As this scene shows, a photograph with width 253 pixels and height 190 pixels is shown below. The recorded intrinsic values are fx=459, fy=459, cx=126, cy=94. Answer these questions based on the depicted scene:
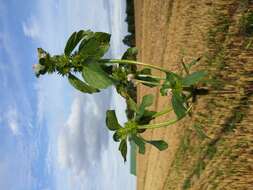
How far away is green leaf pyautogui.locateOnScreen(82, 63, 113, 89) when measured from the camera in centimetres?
450

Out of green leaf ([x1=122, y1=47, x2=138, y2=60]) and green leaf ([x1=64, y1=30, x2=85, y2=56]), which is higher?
green leaf ([x1=64, y1=30, x2=85, y2=56])

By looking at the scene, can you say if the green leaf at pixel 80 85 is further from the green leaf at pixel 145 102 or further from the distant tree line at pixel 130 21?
the distant tree line at pixel 130 21

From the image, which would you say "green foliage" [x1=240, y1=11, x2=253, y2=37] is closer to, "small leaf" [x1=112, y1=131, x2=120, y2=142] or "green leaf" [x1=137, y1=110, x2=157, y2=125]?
"green leaf" [x1=137, y1=110, x2=157, y2=125]

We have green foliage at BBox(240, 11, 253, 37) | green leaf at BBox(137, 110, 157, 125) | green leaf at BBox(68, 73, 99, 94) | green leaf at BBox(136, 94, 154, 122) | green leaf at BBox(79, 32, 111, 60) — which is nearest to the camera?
green leaf at BBox(79, 32, 111, 60)

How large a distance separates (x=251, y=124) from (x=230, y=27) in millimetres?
1476

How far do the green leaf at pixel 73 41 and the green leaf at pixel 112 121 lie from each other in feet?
2.52

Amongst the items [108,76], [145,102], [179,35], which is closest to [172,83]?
[145,102]

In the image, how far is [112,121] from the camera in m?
5.11

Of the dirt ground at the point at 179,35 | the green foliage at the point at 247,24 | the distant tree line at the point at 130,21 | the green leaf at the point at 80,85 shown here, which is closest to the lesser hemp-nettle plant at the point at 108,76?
the green leaf at the point at 80,85

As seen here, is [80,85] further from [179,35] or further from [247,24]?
[179,35]

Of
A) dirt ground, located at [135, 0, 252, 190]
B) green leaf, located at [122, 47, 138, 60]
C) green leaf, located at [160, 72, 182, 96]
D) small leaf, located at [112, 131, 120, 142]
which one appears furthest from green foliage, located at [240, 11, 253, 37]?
small leaf, located at [112, 131, 120, 142]

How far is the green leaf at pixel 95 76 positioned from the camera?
450 centimetres

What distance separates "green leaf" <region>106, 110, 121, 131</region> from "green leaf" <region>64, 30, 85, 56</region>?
0.77 meters

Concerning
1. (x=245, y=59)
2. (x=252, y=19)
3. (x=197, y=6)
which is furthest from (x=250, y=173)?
(x=197, y=6)
